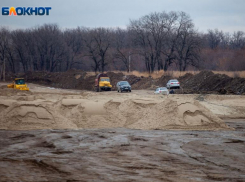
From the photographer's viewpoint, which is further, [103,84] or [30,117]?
[103,84]

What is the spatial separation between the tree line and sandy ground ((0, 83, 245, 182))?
166ft

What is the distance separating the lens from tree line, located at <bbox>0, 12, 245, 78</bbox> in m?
80.1

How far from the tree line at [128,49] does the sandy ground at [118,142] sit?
50701mm

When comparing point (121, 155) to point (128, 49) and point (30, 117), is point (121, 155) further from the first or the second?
point (128, 49)

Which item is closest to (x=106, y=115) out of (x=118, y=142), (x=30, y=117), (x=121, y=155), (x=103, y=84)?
(x=30, y=117)

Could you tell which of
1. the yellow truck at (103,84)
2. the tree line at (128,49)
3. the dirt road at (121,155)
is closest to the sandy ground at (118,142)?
the dirt road at (121,155)

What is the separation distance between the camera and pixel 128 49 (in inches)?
4168

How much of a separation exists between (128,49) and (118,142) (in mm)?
91416

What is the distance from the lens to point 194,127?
19859 mm

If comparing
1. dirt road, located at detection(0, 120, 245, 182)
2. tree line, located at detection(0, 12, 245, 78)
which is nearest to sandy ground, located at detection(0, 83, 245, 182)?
dirt road, located at detection(0, 120, 245, 182)

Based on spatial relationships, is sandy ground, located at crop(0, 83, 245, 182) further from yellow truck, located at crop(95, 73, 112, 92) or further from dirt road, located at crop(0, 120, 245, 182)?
yellow truck, located at crop(95, 73, 112, 92)

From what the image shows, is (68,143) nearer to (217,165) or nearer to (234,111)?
(217,165)

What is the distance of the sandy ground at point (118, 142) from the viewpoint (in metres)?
10.4

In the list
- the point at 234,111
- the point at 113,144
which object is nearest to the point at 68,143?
the point at 113,144
